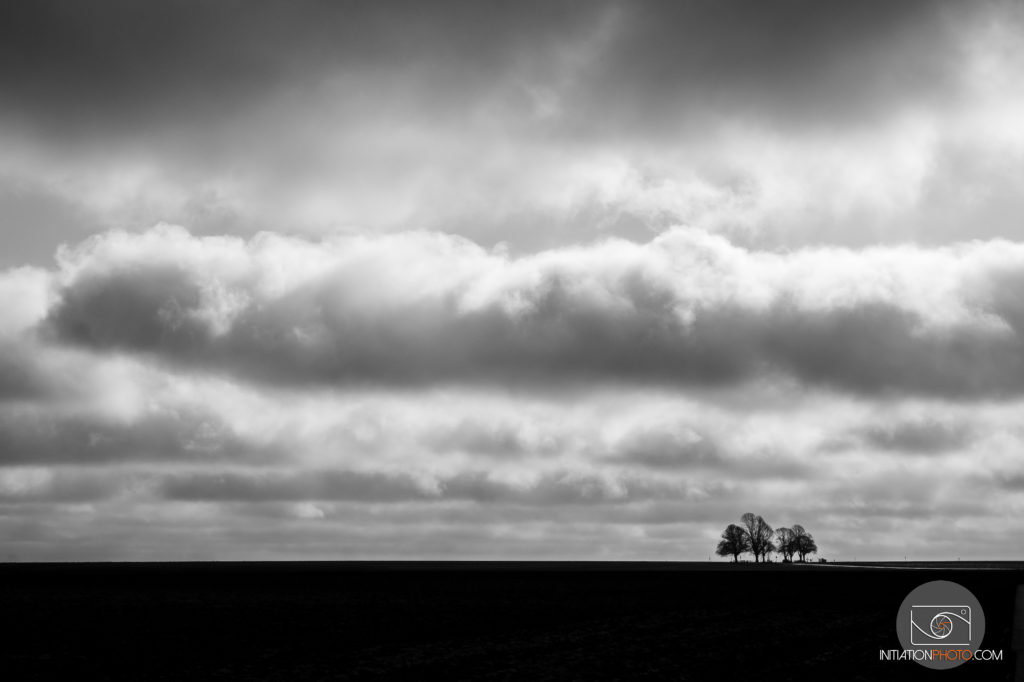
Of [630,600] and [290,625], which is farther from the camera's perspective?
[630,600]

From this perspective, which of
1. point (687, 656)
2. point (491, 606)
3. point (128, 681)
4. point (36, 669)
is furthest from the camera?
point (491, 606)

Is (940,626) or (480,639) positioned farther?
(480,639)

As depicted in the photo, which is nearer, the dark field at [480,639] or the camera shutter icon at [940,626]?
the dark field at [480,639]

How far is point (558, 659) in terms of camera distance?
129 ft

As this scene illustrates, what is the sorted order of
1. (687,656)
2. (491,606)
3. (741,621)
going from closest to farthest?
1. (687,656)
2. (741,621)
3. (491,606)

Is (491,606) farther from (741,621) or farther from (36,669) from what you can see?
(36,669)

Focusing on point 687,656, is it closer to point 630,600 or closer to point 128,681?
point 128,681

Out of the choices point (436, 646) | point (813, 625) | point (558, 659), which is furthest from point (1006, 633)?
point (436, 646)

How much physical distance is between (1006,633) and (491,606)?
38.6 m

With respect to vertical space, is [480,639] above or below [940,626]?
below

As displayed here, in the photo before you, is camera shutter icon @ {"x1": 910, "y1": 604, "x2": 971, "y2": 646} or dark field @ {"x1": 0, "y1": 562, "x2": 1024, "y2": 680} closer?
dark field @ {"x1": 0, "y1": 562, "x2": 1024, "y2": 680}

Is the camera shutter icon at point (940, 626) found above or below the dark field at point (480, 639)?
above

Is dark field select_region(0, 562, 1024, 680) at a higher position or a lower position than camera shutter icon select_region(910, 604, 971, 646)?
lower

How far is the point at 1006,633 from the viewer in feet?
Answer: 150
